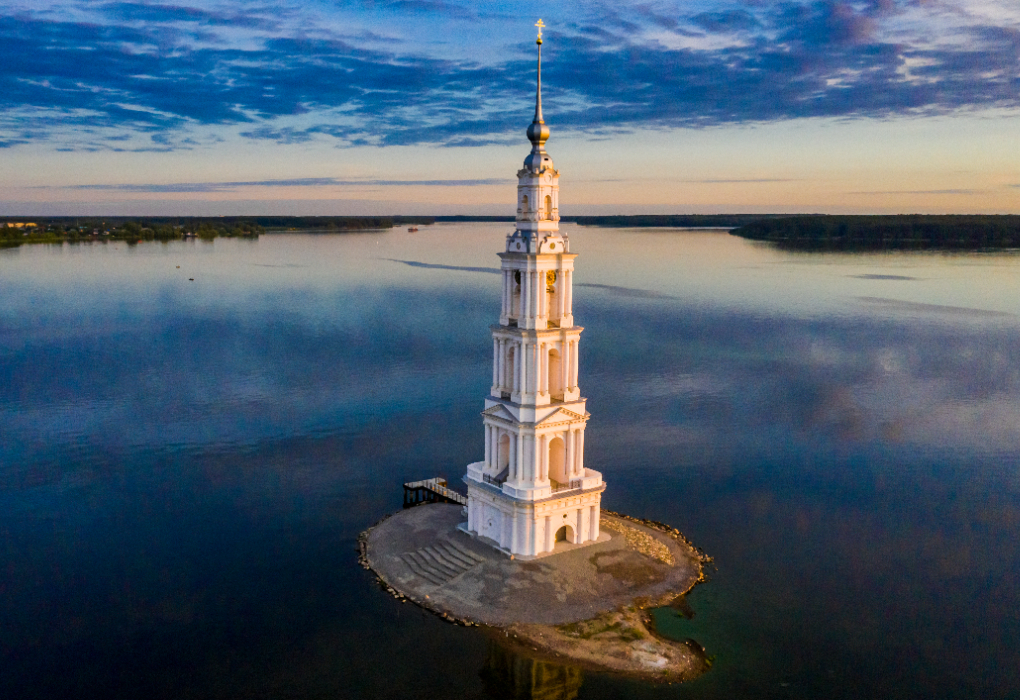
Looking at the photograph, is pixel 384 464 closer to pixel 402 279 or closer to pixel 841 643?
pixel 841 643

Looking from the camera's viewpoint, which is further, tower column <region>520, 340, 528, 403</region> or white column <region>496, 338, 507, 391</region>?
white column <region>496, 338, 507, 391</region>

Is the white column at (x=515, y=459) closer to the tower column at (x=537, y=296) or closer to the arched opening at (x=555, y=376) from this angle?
the arched opening at (x=555, y=376)

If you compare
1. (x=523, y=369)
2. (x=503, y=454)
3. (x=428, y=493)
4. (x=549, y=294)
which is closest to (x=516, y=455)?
(x=503, y=454)

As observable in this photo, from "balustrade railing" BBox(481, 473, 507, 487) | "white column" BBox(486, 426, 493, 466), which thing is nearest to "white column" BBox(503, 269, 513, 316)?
"white column" BBox(486, 426, 493, 466)

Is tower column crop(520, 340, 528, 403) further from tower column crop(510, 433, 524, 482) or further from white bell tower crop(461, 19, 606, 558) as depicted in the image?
tower column crop(510, 433, 524, 482)

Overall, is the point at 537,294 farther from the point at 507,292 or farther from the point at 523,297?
the point at 507,292

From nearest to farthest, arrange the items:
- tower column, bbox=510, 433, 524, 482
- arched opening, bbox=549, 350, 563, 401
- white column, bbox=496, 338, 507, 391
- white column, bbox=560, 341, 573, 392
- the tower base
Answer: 1. the tower base
2. tower column, bbox=510, 433, 524, 482
3. white column, bbox=560, 341, 573, 392
4. white column, bbox=496, 338, 507, 391
5. arched opening, bbox=549, 350, 563, 401

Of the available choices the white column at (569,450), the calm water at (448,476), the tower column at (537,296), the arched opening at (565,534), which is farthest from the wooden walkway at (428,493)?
the tower column at (537,296)
